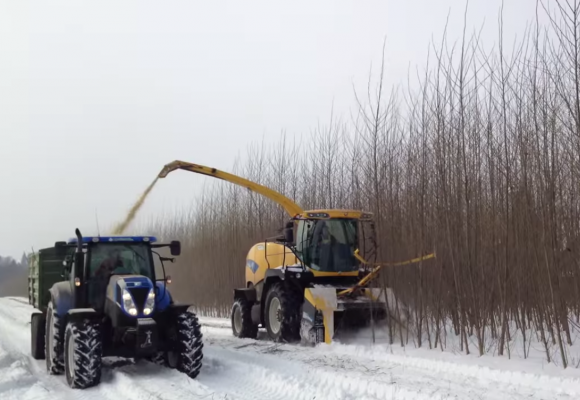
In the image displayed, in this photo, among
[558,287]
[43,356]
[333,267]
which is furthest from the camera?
[333,267]

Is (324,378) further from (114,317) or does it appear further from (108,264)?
(108,264)

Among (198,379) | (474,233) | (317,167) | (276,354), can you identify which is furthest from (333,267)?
(317,167)

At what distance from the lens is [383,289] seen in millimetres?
9305

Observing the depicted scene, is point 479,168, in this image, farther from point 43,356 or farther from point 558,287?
point 43,356

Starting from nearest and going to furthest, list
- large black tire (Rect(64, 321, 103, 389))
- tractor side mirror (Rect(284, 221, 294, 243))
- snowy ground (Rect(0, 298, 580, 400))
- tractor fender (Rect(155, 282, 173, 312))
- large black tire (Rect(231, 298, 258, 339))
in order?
snowy ground (Rect(0, 298, 580, 400))
large black tire (Rect(64, 321, 103, 389))
tractor fender (Rect(155, 282, 173, 312))
tractor side mirror (Rect(284, 221, 294, 243))
large black tire (Rect(231, 298, 258, 339))

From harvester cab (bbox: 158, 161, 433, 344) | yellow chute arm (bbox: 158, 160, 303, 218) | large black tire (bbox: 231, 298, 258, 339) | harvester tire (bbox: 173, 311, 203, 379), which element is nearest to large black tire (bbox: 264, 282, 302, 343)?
harvester cab (bbox: 158, 161, 433, 344)

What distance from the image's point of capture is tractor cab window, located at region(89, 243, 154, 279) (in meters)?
7.91

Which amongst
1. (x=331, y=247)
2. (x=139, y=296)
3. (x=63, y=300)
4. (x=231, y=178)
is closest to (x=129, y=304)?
(x=139, y=296)

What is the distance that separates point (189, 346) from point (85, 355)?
46.3 inches

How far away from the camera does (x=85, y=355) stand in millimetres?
6766

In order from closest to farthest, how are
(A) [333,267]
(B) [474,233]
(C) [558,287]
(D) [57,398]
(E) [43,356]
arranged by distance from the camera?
(D) [57,398]
(C) [558,287]
(B) [474,233]
(E) [43,356]
(A) [333,267]

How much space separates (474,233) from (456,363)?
6.18ft

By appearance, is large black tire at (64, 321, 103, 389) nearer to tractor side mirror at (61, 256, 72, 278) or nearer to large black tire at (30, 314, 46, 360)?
tractor side mirror at (61, 256, 72, 278)

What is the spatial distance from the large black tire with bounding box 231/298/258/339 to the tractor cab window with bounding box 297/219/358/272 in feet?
7.22
